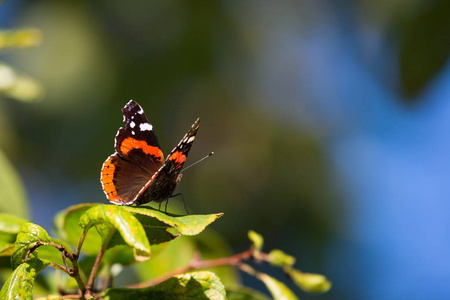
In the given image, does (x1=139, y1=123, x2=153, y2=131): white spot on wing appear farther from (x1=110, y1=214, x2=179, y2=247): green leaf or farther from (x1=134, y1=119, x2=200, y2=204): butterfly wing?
(x1=110, y1=214, x2=179, y2=247): green leaf

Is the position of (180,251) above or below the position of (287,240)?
below

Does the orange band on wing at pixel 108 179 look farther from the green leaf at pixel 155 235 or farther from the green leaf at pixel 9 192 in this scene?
the green leaf at pixel 155 235

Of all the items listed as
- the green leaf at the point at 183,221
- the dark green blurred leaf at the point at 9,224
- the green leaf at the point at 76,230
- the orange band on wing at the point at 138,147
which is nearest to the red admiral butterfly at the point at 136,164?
the orange band on wing at the point at 138,147

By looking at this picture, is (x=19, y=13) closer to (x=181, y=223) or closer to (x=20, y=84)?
(x=20, y=84)

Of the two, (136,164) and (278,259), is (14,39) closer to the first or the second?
(136,164)

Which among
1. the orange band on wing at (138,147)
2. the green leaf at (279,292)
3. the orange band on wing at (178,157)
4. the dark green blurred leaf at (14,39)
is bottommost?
the green leaf at (279,292)

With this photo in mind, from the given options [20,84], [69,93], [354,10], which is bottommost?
[20,84]

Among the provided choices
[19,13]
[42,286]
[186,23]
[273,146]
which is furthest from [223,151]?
[42,286]
